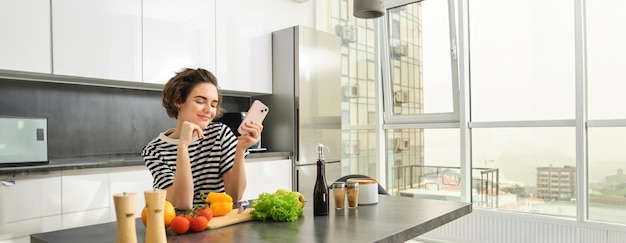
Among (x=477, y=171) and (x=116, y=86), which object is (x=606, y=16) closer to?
(x=477, y=171)

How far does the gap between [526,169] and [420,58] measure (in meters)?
1.35

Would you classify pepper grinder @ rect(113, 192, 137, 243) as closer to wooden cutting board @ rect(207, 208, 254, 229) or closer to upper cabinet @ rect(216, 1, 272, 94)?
wooden cutting board @ rect(207, 208, 254, 229)

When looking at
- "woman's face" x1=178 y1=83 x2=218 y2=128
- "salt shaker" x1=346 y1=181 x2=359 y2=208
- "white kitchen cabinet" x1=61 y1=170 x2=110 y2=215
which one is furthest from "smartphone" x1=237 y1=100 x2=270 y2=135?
"white kitchen cabinet" x1=61 y1=170 x2=110 y2=215

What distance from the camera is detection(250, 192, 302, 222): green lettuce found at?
4.58 feet

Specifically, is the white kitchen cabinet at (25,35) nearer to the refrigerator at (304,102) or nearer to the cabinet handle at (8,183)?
the cabinet handle at (8,183)

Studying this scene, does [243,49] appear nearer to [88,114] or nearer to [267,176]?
[267,176]

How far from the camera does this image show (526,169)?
3.61 meters

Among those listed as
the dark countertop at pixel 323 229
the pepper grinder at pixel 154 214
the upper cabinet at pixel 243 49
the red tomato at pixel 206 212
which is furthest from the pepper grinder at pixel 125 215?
the upper cabinet at pixel 243 49

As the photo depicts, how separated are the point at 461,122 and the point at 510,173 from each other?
22.5 inches

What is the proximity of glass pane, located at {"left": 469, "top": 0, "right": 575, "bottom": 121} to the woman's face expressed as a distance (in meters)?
2.78

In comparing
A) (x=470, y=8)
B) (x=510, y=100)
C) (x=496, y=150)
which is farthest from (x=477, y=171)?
(x=470, y=8)

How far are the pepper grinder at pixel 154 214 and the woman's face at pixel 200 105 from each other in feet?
2.24

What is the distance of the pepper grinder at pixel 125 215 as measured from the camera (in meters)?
0.99

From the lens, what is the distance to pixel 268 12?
4094 mm
